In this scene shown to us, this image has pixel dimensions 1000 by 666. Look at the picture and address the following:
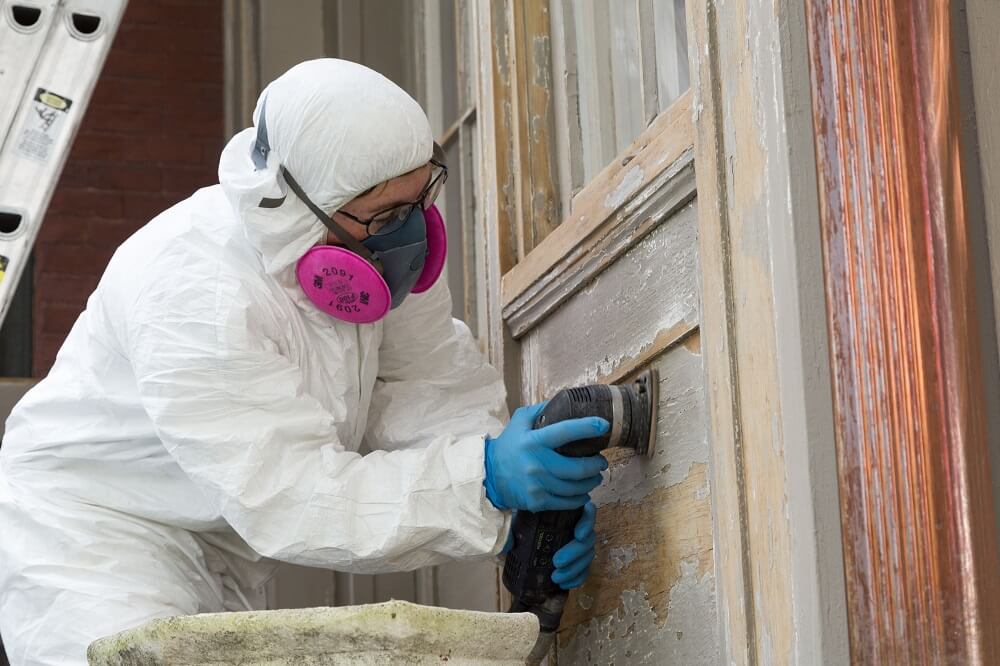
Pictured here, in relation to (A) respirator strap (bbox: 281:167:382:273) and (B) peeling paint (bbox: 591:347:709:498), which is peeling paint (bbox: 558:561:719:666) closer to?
(B) peeling paint (bbox: 591:347:709:498)

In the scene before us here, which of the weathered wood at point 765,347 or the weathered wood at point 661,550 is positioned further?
the weathered wood at point 661,550

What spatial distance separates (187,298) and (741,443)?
2.78 ft

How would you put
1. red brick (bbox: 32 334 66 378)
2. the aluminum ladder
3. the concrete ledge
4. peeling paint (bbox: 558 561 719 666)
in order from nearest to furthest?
1. the concrete ledge
2. peeling paint (bbox: 558 561 719 666)
3. the aluminum ladder
4. red brick (bbox: 32 334 66 378)

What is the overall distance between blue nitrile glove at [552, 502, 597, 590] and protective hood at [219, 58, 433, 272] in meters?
0.58

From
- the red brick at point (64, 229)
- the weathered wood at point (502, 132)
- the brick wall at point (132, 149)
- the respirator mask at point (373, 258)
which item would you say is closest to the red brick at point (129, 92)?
the brick wall at point (132, 149)

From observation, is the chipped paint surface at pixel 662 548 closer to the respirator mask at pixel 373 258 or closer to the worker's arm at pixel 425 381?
the worker's arm at pixel 425 381

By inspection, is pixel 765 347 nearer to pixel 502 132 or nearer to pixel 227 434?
pixel 227 434

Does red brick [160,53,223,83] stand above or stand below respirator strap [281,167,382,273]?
above

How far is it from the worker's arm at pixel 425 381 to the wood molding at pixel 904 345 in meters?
1.02

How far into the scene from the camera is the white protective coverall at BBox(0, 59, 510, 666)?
1.79 m

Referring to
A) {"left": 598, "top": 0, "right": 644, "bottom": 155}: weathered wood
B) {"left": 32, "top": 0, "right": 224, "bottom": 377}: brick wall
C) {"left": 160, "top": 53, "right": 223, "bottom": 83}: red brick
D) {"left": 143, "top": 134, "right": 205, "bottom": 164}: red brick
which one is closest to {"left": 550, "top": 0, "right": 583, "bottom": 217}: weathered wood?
{"left": 598, "top": 0, "right": 644, "bottom": 155}: weathered wood

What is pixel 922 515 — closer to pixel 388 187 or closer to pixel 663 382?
pixel 663 382

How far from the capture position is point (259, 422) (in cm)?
180

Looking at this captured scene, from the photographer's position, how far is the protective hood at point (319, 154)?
1880 mm
